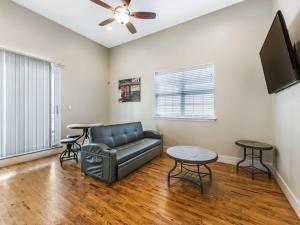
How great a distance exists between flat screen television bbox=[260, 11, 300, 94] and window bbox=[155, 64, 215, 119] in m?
1.31

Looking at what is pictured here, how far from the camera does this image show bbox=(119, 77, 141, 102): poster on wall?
15.3 feet

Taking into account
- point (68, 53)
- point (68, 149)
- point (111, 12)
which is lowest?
point (68, 149)

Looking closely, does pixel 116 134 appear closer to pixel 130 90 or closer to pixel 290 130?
pixel 130 90

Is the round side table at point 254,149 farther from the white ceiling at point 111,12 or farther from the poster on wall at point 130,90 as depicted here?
the poster on wall at point 130,90

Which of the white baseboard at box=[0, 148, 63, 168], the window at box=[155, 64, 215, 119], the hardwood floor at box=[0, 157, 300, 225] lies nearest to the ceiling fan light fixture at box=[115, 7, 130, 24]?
Answer: the window at box=[155, 64, 215, 119]

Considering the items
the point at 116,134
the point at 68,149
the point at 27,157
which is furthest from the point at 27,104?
the point at 116,134

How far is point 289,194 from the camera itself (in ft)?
6.36

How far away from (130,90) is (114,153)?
9.35 ft

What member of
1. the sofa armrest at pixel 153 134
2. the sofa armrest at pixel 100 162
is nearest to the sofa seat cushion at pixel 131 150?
the sofa armrest at pixel 100 162

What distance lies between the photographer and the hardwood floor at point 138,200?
64.8 inches

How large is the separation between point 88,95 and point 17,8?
2471mm

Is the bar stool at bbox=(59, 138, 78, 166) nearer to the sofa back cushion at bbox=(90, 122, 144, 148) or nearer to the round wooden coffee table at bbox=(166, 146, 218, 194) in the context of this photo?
the sofa back cushion at bbox=(90, 122, 144, 148)

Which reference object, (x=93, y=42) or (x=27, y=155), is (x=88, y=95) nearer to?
(x=93, y=42)

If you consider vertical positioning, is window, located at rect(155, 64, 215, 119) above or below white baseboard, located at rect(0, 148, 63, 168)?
above
